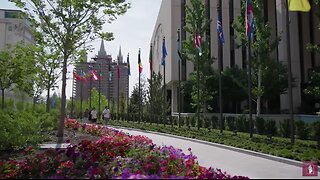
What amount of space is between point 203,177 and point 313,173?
13.4ft

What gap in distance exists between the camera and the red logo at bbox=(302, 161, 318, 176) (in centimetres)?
909

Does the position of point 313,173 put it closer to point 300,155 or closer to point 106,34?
point 300,155

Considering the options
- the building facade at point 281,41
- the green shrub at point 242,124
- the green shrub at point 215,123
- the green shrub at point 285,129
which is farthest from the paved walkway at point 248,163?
the building facade at point 281,41

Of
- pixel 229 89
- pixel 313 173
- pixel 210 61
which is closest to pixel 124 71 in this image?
pixel 229 89

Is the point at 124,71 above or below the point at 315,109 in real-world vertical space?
above

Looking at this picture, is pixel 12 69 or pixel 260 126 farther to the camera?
pixel 12 69

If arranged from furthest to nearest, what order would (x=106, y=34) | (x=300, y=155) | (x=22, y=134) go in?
(x=106, y=34), (x=22, y=134), (x=300, y=155)

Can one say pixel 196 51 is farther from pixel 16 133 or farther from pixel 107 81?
pixel 107 81

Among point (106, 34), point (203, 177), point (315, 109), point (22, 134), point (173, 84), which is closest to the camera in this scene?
point (203, 177)

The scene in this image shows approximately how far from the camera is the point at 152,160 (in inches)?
315

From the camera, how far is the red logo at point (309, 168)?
358 inches

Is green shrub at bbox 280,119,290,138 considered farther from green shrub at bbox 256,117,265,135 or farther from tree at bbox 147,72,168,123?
tree at bbox 147,72,168,123

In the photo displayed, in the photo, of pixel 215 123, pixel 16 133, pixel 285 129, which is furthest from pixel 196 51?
pixel 16 133

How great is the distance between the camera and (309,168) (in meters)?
9.54
